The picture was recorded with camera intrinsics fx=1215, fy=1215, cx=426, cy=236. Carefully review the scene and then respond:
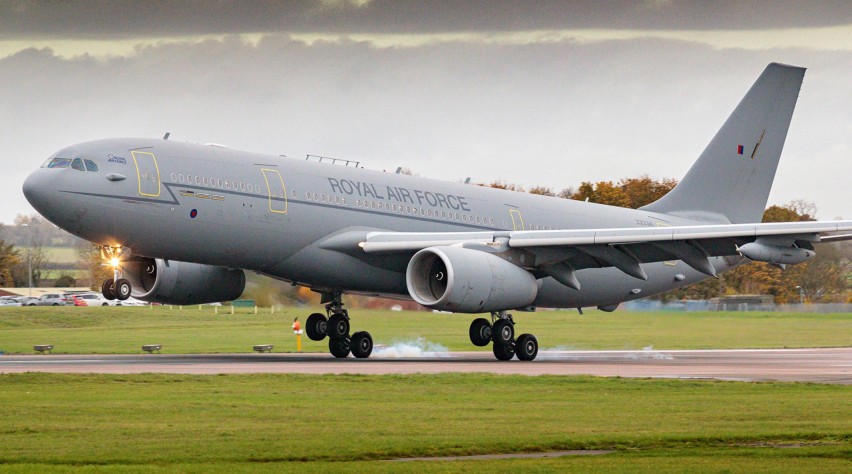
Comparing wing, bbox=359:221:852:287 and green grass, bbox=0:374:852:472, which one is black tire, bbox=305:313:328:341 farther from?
green grass, bbox=0:374:852:472

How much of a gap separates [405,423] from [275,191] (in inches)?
641

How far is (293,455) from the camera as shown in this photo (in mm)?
13883

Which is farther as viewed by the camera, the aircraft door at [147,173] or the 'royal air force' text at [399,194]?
the 'royal air force' text at [399,194]

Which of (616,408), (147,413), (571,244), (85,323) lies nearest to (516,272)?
(571,244)

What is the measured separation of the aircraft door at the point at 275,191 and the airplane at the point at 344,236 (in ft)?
0.13

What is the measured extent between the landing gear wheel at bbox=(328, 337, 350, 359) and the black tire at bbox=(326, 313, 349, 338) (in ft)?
0.39

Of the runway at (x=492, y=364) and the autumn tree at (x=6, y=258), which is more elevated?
the autumn tree at (x=6, y=258)

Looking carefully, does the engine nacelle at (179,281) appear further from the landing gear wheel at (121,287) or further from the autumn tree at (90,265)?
the autumn tree at (90,265)

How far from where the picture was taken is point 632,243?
1315 inches

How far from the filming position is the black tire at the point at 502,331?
34.7m

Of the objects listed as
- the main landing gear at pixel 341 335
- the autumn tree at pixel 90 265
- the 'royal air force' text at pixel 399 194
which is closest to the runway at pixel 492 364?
the main landing gear at pixel 341 335

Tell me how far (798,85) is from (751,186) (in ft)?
12.9

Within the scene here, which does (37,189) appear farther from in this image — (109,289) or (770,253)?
(770,253)

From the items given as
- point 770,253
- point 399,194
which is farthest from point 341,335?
point 770,253
